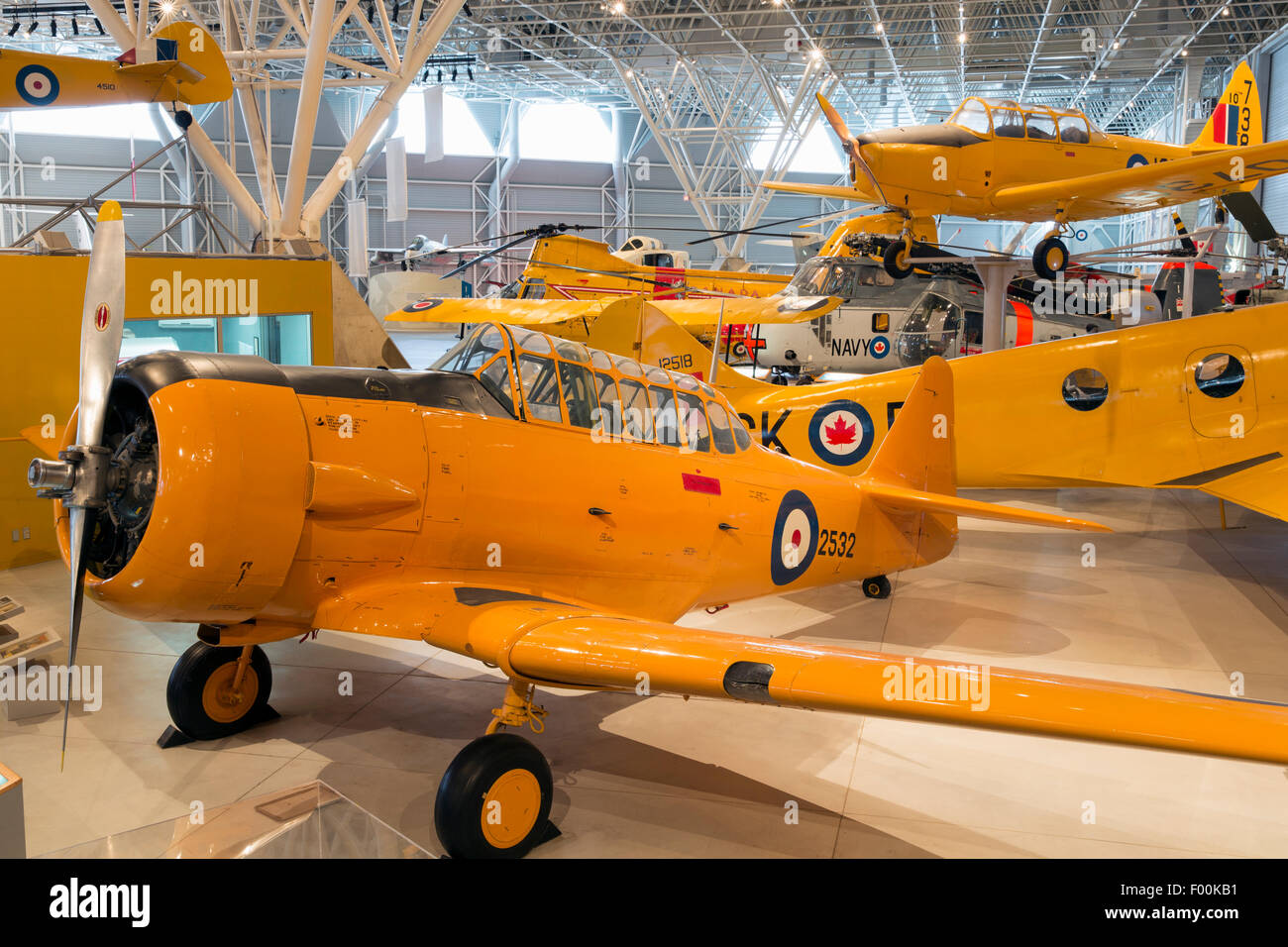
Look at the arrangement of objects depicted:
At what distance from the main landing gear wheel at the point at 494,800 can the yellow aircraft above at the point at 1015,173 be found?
777 cm

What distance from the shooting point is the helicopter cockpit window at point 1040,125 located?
10344 mm

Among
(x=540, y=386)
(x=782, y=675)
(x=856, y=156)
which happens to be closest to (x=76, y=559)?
(x=540, y=386)

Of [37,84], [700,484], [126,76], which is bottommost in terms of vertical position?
[700,484]

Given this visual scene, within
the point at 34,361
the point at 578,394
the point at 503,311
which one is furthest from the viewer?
the point at 503,311

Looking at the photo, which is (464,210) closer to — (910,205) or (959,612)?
(910,205)

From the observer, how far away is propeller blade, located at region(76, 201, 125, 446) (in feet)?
12.2

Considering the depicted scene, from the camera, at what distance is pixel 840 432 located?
876 centimetres

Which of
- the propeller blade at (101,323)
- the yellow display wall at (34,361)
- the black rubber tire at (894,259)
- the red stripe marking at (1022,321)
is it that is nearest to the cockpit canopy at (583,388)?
the propeller blade at (101,323)

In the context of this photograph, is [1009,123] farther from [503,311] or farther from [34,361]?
[34,361]

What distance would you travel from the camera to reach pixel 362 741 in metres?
5.02

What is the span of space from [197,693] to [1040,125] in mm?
9940

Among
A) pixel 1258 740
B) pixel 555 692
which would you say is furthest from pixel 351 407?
pixel 1258 740

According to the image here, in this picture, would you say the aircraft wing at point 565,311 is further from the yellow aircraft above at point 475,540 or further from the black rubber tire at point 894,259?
the yellow aircraft above at point 475,540

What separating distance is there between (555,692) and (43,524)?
535 centimetres
